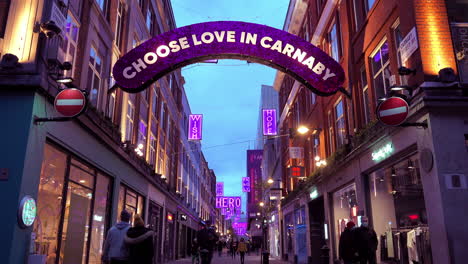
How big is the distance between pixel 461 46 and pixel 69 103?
31.4 feet

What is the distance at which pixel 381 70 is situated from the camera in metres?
12.6

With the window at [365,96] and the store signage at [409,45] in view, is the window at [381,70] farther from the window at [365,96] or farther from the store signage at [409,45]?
the store signage at [409,45]

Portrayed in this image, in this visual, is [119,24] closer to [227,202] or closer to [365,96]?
[365,96]

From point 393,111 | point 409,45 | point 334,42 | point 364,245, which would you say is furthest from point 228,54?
point 334,42

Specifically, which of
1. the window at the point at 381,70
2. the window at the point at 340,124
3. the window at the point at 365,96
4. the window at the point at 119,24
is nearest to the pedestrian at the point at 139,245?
the window at the point at 381,70

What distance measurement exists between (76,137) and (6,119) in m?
2.65

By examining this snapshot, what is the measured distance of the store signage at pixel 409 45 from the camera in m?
9.34

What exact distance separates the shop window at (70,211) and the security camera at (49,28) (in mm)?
2743

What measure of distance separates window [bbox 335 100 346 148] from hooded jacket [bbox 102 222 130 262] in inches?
465

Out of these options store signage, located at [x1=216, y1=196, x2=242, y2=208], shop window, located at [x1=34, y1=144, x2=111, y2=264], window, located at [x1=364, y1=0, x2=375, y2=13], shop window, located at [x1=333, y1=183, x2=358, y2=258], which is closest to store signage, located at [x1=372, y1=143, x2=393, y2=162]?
shop window, located at [x1=333, y1=183, x2=358, y2=258]

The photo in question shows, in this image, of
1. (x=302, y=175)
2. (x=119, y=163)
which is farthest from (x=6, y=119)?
(x=302, y=175)

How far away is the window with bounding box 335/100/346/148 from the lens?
A: 17.0m

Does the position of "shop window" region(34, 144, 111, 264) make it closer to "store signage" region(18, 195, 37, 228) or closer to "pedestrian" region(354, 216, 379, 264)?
"store signage" region(18, 195, 37, 228)

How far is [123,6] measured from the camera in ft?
58.1
